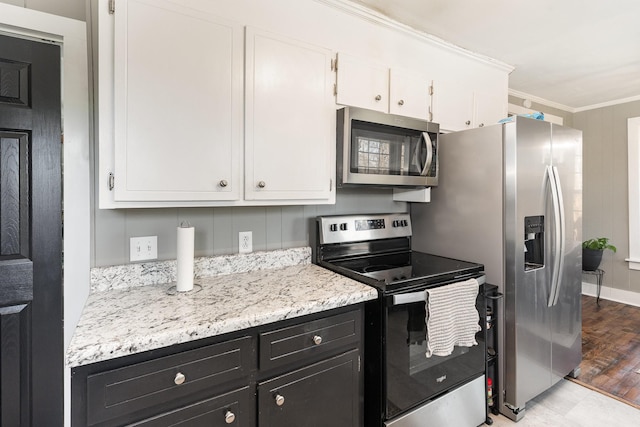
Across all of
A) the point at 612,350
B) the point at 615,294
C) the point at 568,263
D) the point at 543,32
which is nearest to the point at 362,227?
the point at 568,263

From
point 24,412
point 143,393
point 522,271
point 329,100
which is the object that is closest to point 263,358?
point 143,393

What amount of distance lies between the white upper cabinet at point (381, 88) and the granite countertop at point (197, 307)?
1010 millimetres

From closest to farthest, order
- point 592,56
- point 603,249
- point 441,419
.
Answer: point 441,419
point 592,56
point 603,249

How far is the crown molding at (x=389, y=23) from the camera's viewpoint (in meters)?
1.85

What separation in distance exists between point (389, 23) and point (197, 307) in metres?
1.95

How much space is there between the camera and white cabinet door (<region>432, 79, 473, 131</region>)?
7.36 ft

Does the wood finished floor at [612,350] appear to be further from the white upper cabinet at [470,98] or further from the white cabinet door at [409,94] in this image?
the white cabinet door at [409,94]

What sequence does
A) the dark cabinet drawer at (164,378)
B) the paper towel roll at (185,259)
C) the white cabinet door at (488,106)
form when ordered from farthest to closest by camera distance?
the white cabinet door at (488,106) → the paper towel roll at (185,259) → the dark cabinet drawer at (164,378)

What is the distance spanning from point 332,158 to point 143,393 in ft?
4.25

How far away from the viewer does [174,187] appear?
136cm

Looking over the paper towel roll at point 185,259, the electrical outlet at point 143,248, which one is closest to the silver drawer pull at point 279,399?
the paper towel roll at point 185,259

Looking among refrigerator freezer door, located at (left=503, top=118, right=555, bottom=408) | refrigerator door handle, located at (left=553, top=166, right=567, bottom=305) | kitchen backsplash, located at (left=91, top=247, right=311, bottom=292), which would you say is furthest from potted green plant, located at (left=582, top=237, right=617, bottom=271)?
kitchen backsplash, located at (left=91, top=247, right=311, bottom=292)

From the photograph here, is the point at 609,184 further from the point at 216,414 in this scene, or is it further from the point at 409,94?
the point at 216,414

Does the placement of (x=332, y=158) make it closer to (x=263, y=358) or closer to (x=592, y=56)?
(x=263, y=358)
